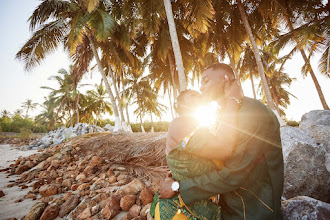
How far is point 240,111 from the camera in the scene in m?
1.13

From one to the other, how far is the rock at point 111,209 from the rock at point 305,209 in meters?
2.05

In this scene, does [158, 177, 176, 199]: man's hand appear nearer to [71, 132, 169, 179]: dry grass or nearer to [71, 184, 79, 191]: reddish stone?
[71, 132, 169, 179]: dry grass

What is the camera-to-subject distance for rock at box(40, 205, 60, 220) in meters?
2.30

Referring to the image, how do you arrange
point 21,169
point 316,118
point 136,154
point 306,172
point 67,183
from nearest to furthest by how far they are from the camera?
1. point 306,172
2. point 67,183
3. point 136,154
4. point 316,118
5. point 21,169

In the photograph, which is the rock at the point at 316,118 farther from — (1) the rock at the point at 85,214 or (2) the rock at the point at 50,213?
(2) the rock at the point at 50,213

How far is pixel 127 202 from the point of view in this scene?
2285mm

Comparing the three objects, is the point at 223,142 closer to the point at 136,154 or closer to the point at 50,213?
the point at 50,213

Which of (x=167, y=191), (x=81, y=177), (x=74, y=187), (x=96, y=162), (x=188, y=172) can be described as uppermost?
(x=188, y=172)

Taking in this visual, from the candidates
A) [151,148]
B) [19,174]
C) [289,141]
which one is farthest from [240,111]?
[19,174]

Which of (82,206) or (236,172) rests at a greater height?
(236,172)

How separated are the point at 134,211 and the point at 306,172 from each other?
2398mm

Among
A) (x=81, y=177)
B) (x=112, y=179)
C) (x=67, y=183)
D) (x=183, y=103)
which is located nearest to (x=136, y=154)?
(x=112, y=179)

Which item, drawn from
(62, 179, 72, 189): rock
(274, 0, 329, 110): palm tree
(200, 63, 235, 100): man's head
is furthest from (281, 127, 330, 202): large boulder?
(274, 0, 329, 110): palm tree

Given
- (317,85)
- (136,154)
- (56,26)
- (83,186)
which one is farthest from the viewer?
(317,85)
